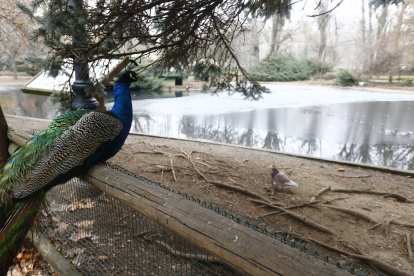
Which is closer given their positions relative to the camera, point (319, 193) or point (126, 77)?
point (126, 77)

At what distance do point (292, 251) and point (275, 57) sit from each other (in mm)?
26103

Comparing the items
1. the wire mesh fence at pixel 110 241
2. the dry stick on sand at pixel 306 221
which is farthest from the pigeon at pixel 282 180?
the wire mesh fence at pixel 110 241

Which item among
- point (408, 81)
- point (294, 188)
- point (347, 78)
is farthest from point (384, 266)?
point (408, 81)

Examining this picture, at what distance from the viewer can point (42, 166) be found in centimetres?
170

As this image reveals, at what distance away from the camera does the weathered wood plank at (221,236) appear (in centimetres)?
85

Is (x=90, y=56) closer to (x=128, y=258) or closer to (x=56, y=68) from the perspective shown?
(x=56, y=68)

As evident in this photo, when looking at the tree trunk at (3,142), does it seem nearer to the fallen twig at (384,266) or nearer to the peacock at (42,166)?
the peacock at (42,166)

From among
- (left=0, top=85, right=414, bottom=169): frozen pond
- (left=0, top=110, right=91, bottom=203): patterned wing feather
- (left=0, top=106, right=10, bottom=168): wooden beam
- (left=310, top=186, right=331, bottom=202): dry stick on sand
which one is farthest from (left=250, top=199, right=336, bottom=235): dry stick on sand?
(left=0, top=106, right=10, bottom=168): wooden beam

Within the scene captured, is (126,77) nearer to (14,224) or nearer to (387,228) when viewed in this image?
(14,224)

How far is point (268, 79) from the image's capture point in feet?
81.8

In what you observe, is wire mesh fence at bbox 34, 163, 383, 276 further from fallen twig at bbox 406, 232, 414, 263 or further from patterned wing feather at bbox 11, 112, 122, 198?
fallen twig at bbox 406, 232, 414, 263

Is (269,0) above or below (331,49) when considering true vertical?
below

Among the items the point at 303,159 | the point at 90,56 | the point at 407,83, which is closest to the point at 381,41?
the point at 407,83

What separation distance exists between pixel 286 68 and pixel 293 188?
22949 millimetres
